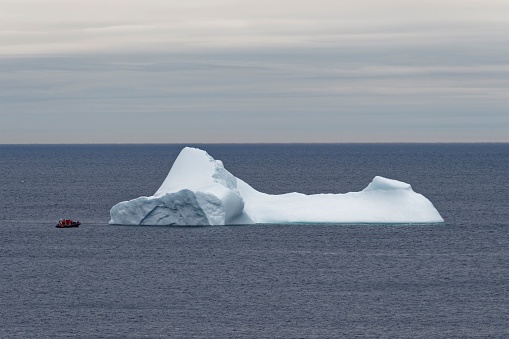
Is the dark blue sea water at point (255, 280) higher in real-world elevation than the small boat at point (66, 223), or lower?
lower

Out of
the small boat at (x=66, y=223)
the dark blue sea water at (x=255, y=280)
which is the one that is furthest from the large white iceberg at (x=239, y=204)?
the small boat at (x=66, y=223)

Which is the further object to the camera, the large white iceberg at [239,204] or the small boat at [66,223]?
the small boat at [66,223]

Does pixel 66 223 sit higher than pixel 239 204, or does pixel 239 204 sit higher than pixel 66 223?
pixel 239 204

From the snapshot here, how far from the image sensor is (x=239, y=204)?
169ft

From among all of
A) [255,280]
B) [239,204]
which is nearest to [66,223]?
[239,204]

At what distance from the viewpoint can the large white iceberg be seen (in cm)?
5069

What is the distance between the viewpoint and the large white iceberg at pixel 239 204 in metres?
50.7

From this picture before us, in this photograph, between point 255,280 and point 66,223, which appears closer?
point 255,280

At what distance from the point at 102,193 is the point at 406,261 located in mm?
50441

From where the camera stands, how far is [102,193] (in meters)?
89.2

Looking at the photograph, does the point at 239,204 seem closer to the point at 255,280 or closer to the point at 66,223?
the point at 66,223

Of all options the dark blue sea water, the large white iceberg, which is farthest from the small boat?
the large white iceberg

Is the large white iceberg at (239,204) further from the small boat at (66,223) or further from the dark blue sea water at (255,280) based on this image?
the small boat at (66,223)

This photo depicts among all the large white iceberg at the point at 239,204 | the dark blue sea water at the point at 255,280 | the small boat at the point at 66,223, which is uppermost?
the large white iceberg at the point at 239,204
